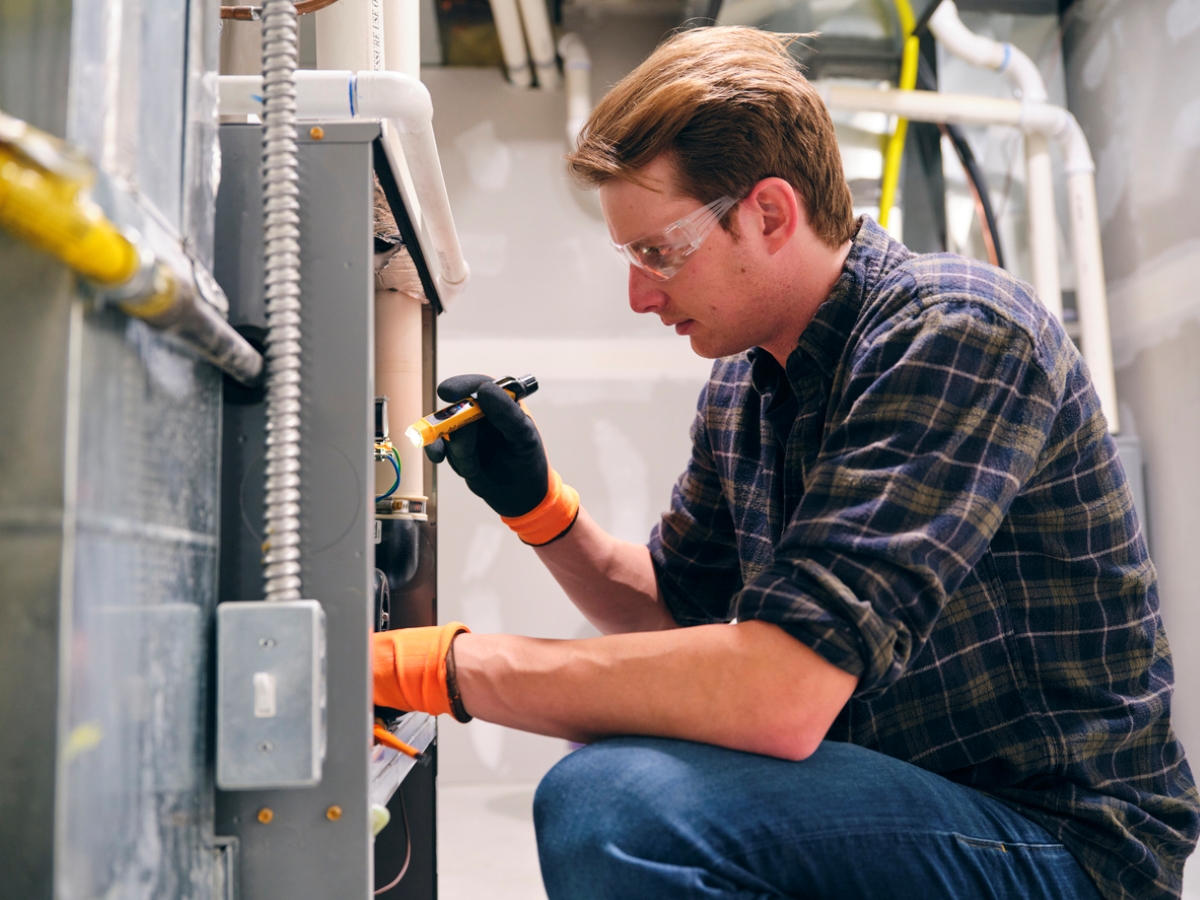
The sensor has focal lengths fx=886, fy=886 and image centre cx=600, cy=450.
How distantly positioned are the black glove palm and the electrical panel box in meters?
0.46

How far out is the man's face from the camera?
1012mm

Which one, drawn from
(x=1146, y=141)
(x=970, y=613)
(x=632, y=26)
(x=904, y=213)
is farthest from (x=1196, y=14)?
(x=970, y=613)

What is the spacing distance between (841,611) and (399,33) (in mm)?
922

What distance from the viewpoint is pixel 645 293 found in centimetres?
108

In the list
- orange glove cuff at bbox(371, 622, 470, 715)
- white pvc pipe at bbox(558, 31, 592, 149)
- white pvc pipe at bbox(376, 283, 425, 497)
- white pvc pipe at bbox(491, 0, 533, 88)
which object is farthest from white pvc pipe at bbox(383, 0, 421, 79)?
white pvc pipe at bbox(558, 31, 592, 149)

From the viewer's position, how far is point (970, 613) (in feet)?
2.91

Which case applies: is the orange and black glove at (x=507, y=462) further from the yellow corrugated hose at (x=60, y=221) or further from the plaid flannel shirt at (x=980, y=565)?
the yellow corrugated hose at (x=60, y=221)

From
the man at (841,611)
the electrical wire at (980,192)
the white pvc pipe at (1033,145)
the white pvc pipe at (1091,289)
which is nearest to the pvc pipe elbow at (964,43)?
the white pvc pipe at (1033,145)

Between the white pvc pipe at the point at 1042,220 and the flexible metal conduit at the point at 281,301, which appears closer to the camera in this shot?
the flexible metal conduit at the point at 281,301

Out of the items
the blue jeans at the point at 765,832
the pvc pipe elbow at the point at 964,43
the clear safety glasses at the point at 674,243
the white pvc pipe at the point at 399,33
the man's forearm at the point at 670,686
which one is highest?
the pvc pipe elbow at the point at 964,43

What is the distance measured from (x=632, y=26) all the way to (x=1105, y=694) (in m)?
2.13

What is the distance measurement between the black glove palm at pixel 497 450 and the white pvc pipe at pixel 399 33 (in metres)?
0.44

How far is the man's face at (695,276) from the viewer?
1012mm

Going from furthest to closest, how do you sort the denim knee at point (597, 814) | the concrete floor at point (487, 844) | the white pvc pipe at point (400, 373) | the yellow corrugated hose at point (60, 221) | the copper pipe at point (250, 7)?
the concrete floor at point (487, 844), the white pvc pipe at point (400, 373), the copper pipe at point (250, 7), the denim knee at point (597, 814), the yellow corrugated hose at point (60, 221)
